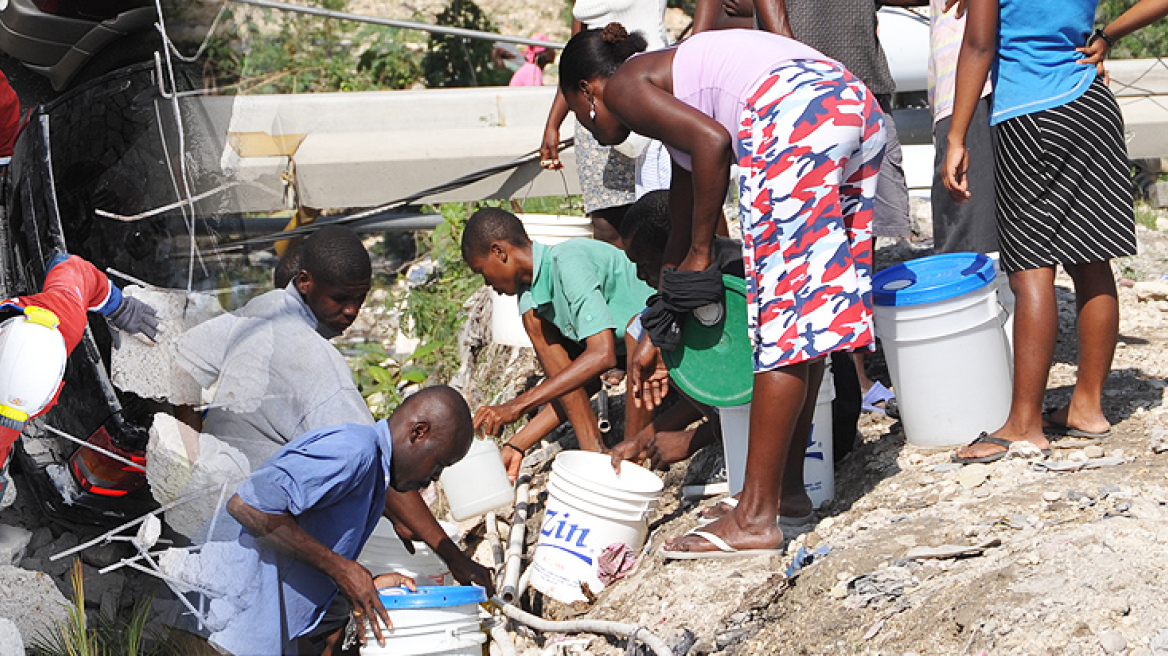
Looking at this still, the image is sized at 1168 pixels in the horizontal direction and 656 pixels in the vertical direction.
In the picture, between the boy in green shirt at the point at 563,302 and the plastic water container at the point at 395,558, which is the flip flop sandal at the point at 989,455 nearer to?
the boy in green shirt at the point at 563,302

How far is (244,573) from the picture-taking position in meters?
2.47

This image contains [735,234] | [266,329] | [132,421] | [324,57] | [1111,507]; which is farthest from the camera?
[324,57]

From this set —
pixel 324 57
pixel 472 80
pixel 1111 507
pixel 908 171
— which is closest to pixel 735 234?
pixel 908 171

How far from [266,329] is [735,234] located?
3.96 metres

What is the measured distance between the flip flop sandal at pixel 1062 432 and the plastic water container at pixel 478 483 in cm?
185

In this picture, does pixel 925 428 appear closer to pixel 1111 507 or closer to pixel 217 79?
pixel 1111 507

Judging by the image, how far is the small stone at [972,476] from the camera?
346 cm

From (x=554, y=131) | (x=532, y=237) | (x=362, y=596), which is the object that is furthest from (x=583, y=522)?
(x=554, y=131)

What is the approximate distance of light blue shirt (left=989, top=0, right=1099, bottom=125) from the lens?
3.43 metres

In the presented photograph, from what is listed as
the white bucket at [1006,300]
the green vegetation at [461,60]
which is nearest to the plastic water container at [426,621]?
the white bucket at [1006,300]

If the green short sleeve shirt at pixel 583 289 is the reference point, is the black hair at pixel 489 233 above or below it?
above

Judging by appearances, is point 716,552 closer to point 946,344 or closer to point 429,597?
point 429,597

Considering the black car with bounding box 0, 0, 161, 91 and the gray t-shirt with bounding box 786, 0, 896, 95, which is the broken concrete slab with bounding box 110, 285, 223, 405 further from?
the gray t-shirt with bounding box 786, 0, 896, 95

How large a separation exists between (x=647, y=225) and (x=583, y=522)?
1068 millimetres
